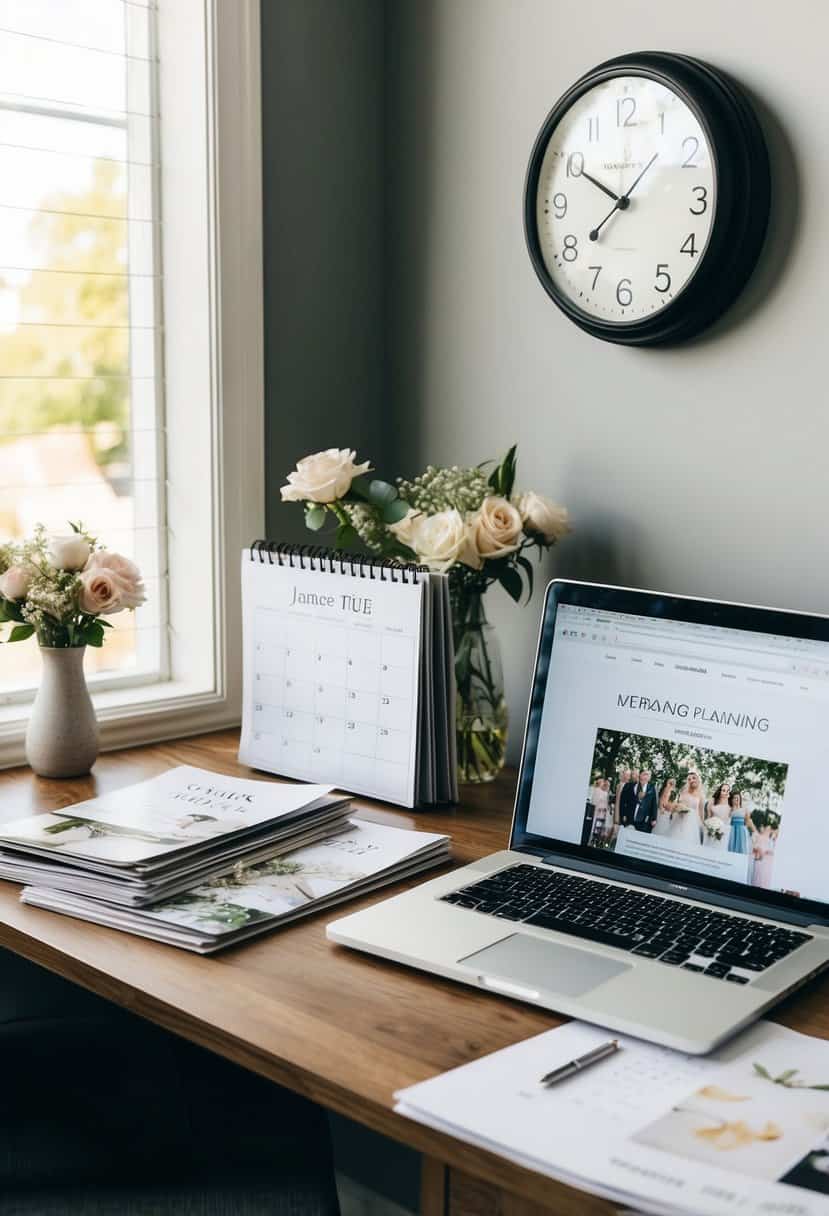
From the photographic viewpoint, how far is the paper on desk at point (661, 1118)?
783 mm

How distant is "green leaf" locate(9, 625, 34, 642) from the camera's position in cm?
156

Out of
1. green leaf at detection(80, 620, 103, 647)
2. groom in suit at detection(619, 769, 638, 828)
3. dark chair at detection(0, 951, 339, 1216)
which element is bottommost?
dark chair at detection(0, 951, 339, 1216)

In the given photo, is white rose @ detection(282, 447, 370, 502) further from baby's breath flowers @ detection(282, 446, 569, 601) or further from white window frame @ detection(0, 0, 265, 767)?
white window frame @ detection(0, 0, 265, 767)

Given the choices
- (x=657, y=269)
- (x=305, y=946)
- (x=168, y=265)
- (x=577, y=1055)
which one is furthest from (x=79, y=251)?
(x=577, y=1055)

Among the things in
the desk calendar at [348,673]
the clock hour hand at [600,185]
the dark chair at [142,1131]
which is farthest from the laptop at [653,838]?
the clock hour hand at [600,185]

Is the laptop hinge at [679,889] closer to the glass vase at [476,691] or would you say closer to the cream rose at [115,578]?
the glass vase at [476,691]

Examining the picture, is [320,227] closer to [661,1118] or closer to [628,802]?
[628,802]

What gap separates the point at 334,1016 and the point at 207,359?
105cm

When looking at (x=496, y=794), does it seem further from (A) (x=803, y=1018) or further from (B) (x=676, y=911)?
(A) (x=803, y=1018)

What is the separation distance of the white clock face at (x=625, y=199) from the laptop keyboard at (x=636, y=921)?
692 millimetres

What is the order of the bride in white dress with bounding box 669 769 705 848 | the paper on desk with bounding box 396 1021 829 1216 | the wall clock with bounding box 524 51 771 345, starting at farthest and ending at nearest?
the wall clock with bounding box 524 51 771 345 → the bride in white dress with bounding box 669 769 705 848 → the paper on desk with bounding box 396 1021 829 1216

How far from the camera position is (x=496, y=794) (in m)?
1.62

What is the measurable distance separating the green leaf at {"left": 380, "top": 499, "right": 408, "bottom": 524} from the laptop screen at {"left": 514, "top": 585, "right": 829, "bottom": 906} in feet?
1.03

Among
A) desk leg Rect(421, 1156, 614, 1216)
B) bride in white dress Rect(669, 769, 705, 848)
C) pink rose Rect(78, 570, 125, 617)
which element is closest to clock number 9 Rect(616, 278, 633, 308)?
bride in white dress Rect(669, 769, 705, 848)
